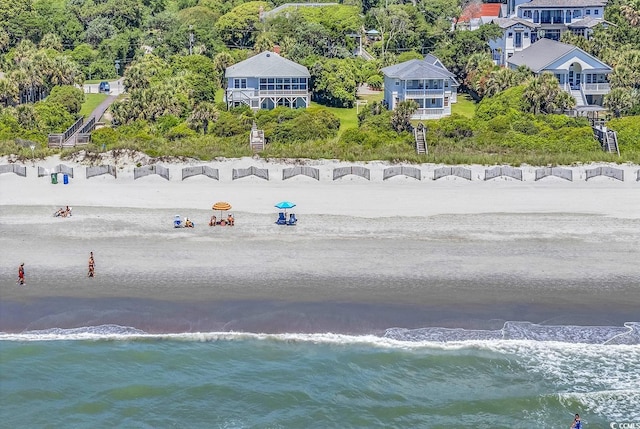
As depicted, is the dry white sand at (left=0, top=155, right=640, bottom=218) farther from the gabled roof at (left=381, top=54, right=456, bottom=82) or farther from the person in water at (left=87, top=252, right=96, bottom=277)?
the gabled roof at (left=381, top=54, right=456, bottom=82)

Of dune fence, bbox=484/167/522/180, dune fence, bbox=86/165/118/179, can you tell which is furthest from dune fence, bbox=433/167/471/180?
dune fence, bbox=86/165/118/179

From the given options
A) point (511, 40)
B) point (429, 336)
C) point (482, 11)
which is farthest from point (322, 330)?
point (482, 11)

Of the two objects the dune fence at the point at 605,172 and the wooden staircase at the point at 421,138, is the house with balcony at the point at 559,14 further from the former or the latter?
the dune fence at the point at 605,172

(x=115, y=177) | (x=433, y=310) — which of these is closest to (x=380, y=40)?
(x=115, y=177)

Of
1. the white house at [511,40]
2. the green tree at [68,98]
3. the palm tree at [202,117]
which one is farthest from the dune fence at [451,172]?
the white house at [511,40]

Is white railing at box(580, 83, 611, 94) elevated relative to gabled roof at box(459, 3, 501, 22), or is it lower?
lower

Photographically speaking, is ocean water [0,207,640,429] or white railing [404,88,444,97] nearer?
ocean water [0,207,640,429]

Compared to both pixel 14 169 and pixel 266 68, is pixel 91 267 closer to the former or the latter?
pixel 14 169
